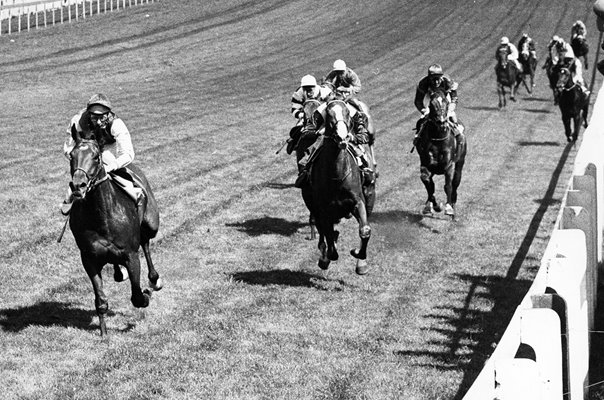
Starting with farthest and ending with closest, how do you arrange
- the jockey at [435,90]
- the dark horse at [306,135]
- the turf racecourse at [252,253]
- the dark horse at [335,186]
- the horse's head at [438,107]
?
the jockey at [435,90] < the horse's head at [438,107] < the dark horse at [306,135] < the dark horse at [335,186] < the turf racecourse at [252,253]

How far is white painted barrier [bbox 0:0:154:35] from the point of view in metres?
47.2

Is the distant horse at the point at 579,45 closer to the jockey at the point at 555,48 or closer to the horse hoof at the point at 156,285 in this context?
the jockey at the point at 555,48

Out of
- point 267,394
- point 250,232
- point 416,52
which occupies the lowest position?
point 416,52

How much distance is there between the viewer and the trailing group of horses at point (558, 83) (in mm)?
26906

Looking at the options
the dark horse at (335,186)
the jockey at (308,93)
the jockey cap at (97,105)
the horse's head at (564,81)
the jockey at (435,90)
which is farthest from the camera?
the horse's head at (564,81)

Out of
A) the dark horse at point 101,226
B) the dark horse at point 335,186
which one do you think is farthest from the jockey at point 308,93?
the dark horse at point 101,226

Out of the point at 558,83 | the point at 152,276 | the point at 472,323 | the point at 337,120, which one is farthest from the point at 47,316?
the point at 558,83

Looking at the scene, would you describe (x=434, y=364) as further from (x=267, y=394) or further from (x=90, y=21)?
(x=90, y=21)

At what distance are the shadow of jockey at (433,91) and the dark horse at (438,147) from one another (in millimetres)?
109

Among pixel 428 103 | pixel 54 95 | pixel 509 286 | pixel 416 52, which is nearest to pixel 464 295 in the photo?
pixel 509 286

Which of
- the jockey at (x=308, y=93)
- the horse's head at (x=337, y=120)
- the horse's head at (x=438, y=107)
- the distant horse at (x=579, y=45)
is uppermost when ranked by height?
the horse's head at (x=337, y=120)

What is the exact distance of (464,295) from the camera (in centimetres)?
1323

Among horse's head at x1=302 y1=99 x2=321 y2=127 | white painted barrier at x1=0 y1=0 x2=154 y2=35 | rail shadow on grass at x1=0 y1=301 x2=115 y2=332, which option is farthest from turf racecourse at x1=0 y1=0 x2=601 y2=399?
white painted barrier at x1=0 y1=0 x2=154 y2=35

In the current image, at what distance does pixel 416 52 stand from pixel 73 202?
40116 mm
